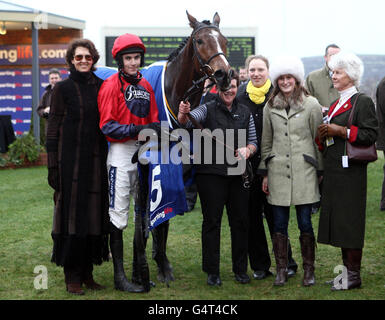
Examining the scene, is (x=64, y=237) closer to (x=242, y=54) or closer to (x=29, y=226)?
(x=29, y=226)

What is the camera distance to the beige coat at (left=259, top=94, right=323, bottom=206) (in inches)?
172

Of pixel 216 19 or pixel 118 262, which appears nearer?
pixel 118 262

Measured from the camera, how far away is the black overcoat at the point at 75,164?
165 inches

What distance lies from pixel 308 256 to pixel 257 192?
0.70 m

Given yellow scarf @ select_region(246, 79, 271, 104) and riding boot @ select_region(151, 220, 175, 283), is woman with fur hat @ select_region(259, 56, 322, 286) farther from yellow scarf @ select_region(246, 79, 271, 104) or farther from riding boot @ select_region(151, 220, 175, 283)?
riding boot @ select_region(151, 220, 175, 283)

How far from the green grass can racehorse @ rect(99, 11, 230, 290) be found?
0.26m

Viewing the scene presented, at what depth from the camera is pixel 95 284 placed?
450 centimetres

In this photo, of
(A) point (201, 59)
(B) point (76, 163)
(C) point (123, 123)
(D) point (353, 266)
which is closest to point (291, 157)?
(D) point (353, 266)

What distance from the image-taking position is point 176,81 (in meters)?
4.72

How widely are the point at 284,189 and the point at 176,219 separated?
3.13 meters

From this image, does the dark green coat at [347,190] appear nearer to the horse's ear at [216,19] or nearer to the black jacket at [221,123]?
the black jacket at [221,123]

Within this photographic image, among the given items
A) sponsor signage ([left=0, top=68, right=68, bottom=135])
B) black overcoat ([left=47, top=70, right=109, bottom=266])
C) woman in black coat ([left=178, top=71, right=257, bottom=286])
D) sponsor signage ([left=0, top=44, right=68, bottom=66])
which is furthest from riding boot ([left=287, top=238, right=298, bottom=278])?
sponsor signage ([left=0, top=68, right=68, bottom=135])

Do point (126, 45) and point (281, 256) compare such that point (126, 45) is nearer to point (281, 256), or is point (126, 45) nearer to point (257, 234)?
point (257, 234)

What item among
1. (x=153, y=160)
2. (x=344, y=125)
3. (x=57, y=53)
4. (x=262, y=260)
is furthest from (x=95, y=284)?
(x=57, y=53)
